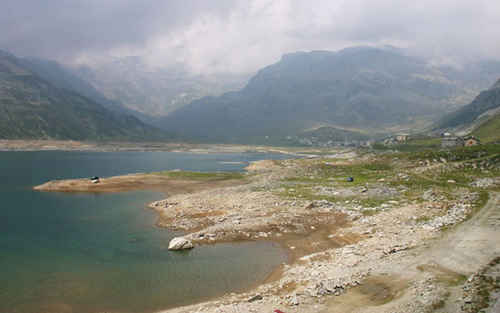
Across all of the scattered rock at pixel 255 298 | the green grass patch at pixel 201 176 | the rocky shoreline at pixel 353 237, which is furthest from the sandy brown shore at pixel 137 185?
the scattered rock at pixel 255 298

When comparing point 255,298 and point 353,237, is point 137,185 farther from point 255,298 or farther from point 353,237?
point 255,298

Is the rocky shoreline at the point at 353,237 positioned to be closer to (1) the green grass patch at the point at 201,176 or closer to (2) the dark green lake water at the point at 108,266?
(2) the dark green lake water at the point at 108,266

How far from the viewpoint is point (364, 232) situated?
40.0 meters

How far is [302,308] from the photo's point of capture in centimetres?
2202

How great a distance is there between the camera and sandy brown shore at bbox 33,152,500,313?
2289 cm

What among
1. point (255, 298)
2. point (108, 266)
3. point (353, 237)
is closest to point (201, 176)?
point (353, 237)

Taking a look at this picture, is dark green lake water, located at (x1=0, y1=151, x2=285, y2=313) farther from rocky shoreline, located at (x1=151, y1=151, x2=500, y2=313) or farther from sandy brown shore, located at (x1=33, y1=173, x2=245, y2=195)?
sandy brown shore, located at (x1=33, y1=173, x2=245, y2=195)

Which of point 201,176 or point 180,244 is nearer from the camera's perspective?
point 180,244

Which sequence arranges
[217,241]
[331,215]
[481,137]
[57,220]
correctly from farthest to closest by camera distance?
[481,137], [57,220], [331,215], [217,241]

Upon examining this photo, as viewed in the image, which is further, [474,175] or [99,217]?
[474,175]

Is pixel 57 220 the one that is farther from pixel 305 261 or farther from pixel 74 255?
Result: pixel 305 261

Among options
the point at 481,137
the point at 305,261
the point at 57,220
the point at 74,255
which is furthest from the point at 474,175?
the point at 481,137

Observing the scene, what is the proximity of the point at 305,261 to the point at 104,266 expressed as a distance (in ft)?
66.2

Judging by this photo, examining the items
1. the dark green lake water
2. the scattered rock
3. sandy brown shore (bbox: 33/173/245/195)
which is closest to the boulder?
the dark green lake water
